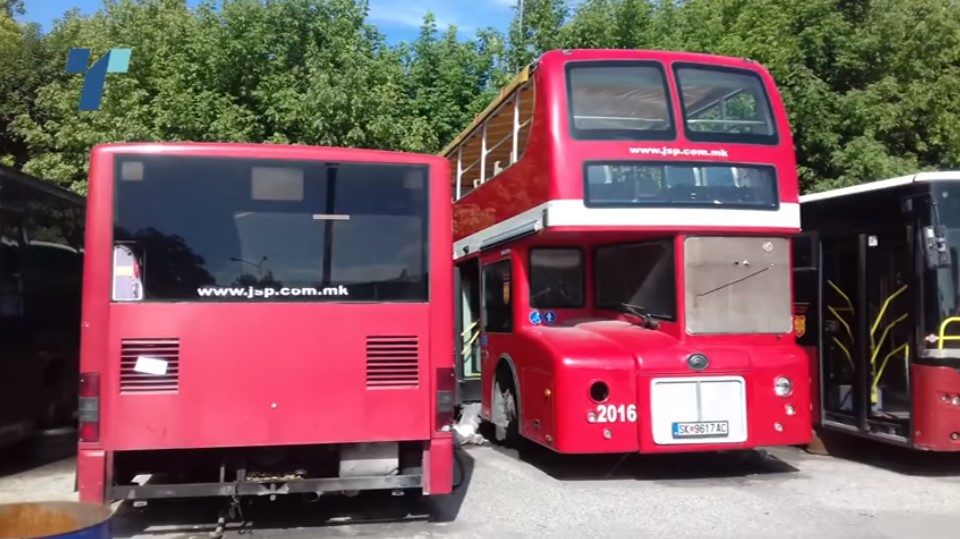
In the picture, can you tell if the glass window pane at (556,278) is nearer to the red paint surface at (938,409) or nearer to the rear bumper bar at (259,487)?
the red paint surface at (938,409)

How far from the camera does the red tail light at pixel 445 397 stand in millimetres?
6516

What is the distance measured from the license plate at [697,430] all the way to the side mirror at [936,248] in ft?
7.92

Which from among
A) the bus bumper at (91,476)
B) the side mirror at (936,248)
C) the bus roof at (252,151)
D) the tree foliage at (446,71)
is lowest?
the bus bumper at (91,476)

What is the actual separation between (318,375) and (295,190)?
4.31 ft

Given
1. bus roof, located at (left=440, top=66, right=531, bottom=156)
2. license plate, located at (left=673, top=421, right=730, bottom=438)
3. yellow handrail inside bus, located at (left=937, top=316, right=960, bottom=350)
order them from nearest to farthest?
1. license plate, located at (left=673, top=421, right=730, bottom=438)
2. yellow handrail inside bus, located at (left=937, top=316, right=960, bottom=350)
3. bus roof, located at (left=440, top=66, right=531, bottom=156)

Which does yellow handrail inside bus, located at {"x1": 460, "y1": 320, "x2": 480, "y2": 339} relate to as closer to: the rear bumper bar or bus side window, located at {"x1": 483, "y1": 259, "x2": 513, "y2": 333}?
bus side window, located at {"x1": 483, "y1": 259, "x2": 513, "y2": 333}

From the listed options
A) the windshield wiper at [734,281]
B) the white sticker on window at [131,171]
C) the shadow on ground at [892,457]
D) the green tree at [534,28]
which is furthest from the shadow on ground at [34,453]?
the green tree at [534,28]

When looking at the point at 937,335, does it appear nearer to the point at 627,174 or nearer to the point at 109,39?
A: the point at 627,174

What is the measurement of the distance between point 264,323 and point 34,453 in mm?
5476

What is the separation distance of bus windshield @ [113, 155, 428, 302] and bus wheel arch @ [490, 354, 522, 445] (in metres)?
3.41

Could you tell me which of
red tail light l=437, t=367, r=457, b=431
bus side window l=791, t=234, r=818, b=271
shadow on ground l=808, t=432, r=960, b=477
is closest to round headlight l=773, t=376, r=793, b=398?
shadow on ground l=808, t=432, r=960, b=477

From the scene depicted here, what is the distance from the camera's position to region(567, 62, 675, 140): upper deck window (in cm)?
876

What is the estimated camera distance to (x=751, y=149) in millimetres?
8891

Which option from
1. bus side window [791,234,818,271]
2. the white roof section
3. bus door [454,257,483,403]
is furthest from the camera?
bus door [454,257,483,403]
